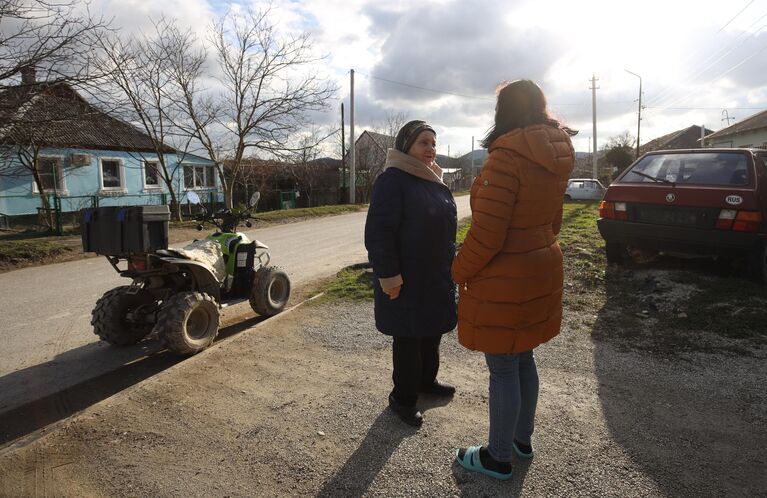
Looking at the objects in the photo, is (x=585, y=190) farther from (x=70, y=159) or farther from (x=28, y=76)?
(x=28, y=76)

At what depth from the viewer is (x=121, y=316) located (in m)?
4.62

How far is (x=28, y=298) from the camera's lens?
690cm

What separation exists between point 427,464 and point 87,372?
3.15 meters

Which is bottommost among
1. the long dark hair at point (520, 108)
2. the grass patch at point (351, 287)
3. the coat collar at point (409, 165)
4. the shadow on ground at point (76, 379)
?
the shadow on ground at point (76, 379)

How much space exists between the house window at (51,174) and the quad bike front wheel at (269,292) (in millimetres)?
19488

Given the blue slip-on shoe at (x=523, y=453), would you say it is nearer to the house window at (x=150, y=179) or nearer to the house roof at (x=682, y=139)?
the house window at (x=150, y=179)

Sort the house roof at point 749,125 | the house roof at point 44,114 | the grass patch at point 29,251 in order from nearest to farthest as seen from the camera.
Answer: the house roof at point 44,114
the grass patch at point 29,251
the house roof at point 749,125

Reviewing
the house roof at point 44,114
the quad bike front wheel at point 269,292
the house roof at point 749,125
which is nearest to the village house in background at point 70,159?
the house roof at point 44,114

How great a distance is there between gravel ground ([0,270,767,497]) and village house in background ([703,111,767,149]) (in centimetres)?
2817

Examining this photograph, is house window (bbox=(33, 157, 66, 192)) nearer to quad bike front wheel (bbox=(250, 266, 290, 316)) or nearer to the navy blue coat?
quad bike front wheel (bbox=(250, 266, 290, 316))

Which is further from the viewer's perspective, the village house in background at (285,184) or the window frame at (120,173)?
the village house in background at (285,184)

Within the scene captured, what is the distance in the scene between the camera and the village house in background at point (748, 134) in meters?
26.3

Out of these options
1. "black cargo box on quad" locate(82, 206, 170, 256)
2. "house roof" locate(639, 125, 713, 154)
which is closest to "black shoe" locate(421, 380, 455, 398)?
"black cargo box on quad" locate(82, 206, 170, 256)

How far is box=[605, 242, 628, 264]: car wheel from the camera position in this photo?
262 inches
